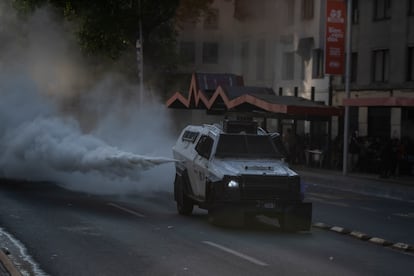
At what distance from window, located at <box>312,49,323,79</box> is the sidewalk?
9.09m

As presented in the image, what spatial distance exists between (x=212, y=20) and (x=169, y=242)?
791 inches

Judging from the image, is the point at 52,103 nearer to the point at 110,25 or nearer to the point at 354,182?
the point at 354,182

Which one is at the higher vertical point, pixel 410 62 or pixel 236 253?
pixel 410 62

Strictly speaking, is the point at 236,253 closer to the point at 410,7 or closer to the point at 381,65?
the point at 410,7

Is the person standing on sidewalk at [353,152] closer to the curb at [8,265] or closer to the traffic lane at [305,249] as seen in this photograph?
the traffic lane at [305,249]

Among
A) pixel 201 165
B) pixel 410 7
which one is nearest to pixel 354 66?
pixel 410 7

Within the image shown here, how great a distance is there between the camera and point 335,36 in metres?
33.3

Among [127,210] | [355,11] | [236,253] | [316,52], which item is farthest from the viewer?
[316,52]

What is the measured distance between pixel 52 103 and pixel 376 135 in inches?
670

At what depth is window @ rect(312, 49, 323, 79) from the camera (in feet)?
137

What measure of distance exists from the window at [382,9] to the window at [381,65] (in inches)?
63.4

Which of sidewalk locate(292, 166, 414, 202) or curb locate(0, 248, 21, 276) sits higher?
curb locate(0, 248, 21, 276)

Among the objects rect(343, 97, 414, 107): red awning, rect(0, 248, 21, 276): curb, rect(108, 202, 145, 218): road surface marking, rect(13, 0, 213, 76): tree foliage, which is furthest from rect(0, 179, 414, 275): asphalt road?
rect(13, 0, 213, 76): tree foliage

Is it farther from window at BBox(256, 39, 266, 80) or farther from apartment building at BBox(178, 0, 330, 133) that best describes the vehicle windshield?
window at BBox(256, 39, 266, 80)
